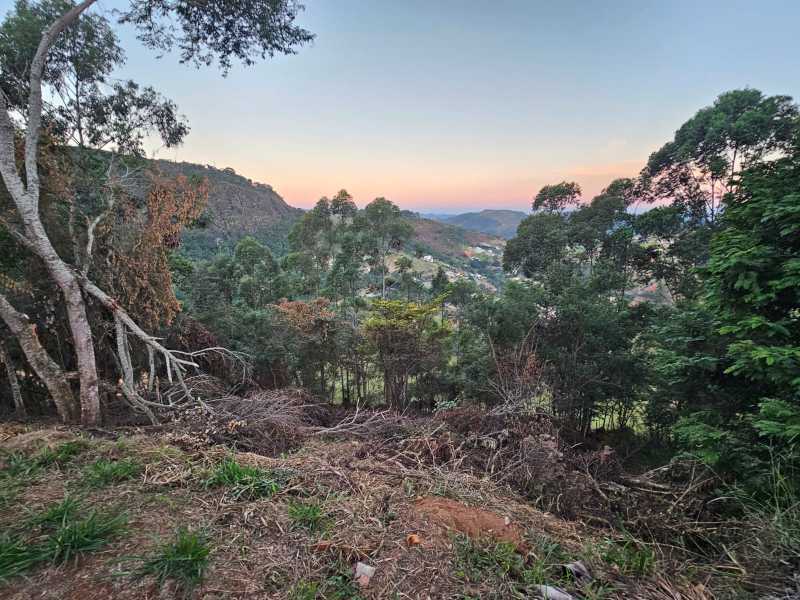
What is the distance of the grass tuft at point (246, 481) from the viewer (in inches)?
92.4

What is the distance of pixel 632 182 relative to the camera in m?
13.6

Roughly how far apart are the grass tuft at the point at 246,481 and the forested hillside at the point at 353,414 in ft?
0.07

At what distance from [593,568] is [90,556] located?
2.69m

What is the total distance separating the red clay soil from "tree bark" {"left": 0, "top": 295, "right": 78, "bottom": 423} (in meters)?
5.26

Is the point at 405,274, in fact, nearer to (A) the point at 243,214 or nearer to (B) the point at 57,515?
Answer: (B) the point at 57,515

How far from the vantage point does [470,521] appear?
2.19 m

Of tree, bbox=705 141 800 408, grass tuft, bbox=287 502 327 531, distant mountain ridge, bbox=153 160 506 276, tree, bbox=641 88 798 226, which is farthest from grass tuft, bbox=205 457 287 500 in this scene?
tree, bbox=641 88 798 226

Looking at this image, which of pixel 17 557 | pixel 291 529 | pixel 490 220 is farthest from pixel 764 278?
pixel 490 220

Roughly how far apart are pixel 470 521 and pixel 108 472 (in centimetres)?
266

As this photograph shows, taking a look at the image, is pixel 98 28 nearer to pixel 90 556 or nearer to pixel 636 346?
pixel 90 556

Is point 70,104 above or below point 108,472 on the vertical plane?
above

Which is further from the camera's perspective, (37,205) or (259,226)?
(259,226)

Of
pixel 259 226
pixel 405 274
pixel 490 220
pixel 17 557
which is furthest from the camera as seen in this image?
pixel 490 220

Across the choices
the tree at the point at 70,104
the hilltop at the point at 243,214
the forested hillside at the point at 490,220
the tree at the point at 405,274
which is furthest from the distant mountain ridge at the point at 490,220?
the tree at the point at 70,104
